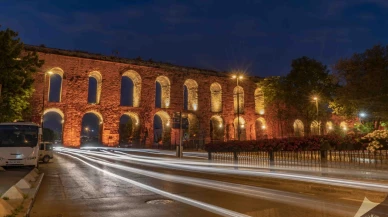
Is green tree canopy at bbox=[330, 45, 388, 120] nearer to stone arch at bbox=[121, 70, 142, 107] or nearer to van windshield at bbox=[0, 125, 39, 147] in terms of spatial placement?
van windshield at bbox=[0, 125, 39, 147]

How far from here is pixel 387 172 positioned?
991cm

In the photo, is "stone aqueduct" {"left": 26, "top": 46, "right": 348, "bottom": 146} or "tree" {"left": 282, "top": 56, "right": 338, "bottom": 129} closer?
"stone aqueduct" {"left": 26, "top": 46, "right": 348, "bottom": 146}

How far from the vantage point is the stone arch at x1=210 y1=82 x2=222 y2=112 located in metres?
49.9

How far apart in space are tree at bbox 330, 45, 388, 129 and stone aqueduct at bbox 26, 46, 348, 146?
45.3 feet

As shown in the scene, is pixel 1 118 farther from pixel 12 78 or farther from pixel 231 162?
pixel 231 162

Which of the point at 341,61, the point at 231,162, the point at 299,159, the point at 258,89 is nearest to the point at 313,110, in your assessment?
the point at 258,89

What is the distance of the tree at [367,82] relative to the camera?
19312 mm

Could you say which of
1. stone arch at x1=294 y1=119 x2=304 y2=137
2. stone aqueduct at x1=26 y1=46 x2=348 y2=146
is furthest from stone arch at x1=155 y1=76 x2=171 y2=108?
stone arch at x1=294 y1=119 x2=304 y2=137

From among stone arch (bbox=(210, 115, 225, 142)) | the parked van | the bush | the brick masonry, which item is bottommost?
the parked van

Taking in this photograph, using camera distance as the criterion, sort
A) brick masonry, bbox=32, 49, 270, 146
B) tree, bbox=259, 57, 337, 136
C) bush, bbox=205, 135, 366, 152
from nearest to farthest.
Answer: bush, bbox=205, 135, 366, 152
brick masonry, bbox=32, 49, 270, 146
tree, bbox=259, 57, 337, 136

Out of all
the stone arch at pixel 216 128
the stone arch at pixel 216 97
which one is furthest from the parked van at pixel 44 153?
the stone arch at pixel 216 97

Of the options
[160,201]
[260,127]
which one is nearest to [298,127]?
[260,127]

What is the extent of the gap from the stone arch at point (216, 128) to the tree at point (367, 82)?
25.9 meters

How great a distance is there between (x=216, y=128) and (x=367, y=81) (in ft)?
101
